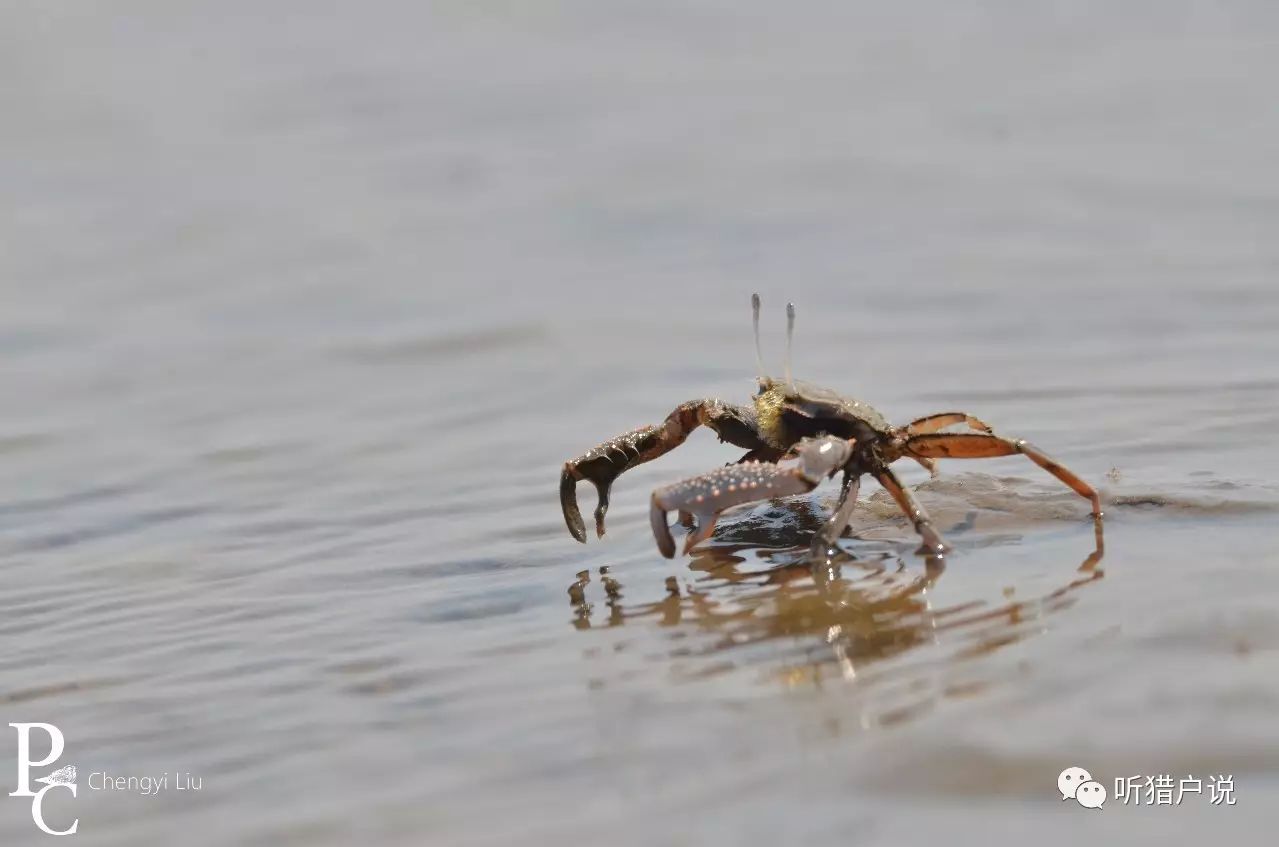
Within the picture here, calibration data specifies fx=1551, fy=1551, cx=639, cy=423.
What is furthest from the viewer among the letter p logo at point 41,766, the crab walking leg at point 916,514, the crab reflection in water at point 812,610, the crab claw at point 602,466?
the crab claw at point 602,466

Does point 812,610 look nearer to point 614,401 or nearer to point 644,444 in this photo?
point 644,444

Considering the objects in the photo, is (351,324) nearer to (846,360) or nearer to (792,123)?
(846,360)

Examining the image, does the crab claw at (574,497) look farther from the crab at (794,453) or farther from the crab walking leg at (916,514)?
the crab walking leg at (916,514)

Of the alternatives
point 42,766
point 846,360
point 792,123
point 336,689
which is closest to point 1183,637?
point 336,689

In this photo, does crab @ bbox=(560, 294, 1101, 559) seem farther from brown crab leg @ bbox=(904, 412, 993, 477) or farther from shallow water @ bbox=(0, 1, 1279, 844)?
shallow water @ bbox=(0, 1, 1279, 844)

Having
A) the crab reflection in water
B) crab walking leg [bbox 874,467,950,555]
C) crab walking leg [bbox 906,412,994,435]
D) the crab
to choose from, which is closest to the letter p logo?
the crab reflection in water

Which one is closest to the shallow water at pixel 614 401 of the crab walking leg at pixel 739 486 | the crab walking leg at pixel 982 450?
the crab walking leg at pixel 982 450
